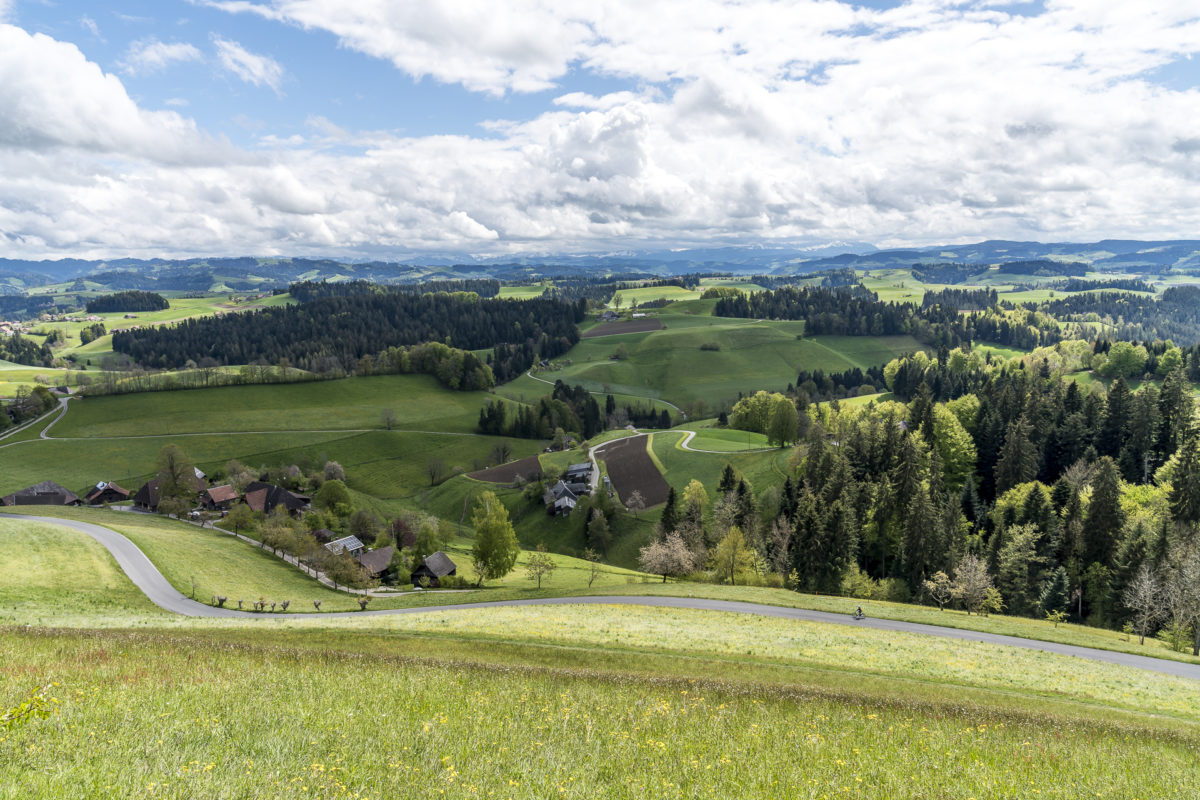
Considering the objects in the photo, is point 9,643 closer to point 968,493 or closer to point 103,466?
point 968,493

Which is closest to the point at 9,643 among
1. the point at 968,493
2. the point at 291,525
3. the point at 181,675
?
the point at 181,675

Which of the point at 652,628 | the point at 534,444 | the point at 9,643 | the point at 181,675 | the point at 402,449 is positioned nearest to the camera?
the point at 181,675

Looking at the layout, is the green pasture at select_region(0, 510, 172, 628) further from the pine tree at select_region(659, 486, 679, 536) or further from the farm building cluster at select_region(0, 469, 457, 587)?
the pine tree at select_region(659, 486, 679, 536)

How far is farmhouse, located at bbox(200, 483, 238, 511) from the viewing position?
365ft

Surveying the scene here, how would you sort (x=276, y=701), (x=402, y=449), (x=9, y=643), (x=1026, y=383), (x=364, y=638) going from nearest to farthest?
1. (x=276, y=701)
2. (x=9, y=643)
3. (x=364, y=638)
4. (x=1026, y=383)
5. (x=402, y=449)

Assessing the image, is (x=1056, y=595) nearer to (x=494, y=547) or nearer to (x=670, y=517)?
(x=670, y=517)

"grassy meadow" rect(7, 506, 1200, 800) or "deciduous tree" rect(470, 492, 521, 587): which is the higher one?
"grassy meadow" rect(7, 506, 1200, 800)

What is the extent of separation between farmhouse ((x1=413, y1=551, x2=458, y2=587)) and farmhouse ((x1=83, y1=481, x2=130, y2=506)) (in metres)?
77.6

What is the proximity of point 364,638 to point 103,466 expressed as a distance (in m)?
143

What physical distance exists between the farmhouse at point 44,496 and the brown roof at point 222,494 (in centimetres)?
2404

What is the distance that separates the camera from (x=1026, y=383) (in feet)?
414

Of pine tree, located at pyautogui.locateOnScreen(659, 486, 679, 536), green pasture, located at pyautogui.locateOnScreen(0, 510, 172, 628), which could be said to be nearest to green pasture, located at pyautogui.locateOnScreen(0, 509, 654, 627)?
green pasture, located at pyautogui.locateOnScreen(0, 510, 172, 628)

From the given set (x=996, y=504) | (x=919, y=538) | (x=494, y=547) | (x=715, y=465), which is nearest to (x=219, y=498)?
(x=494, y=547)

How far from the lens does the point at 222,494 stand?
11231cm
